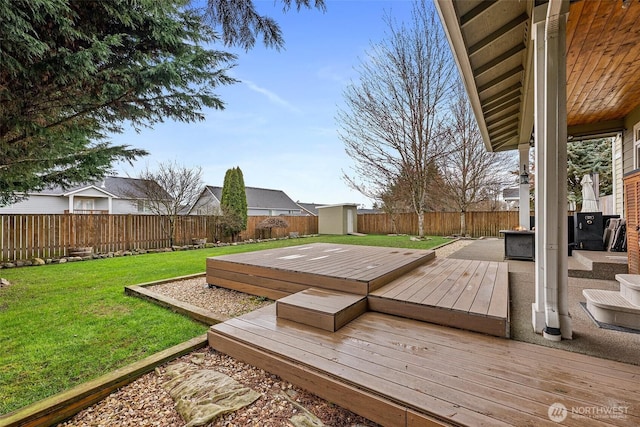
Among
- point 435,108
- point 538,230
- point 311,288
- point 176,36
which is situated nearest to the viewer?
point 538,230

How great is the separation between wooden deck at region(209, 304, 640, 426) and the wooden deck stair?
77 cm

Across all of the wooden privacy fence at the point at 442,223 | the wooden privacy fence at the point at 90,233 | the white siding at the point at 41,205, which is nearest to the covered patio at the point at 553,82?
the wooden privacy fence at the point at 442,223

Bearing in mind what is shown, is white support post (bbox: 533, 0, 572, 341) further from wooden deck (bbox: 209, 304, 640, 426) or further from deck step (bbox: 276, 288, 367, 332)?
deck step (bbox: 276, 288, 367, 332)

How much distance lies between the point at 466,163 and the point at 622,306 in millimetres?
12151

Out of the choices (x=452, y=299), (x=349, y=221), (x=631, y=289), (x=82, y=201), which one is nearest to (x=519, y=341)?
(x=452, y=299)

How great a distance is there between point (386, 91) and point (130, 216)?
10.6 metres

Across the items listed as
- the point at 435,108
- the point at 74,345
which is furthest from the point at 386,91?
the point at 74,345

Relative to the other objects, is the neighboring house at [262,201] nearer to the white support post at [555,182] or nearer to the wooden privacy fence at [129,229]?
the wooden privacy fence at [129,229]

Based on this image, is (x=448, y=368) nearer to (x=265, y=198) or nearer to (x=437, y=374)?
(x=437, y=374)

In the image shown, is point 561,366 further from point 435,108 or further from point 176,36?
point 435,108

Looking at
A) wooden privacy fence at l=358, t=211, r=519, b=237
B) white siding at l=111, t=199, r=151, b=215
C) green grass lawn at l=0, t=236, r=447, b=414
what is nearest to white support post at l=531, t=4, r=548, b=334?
green grass lawn at l=0, t=236, r=447, b=414

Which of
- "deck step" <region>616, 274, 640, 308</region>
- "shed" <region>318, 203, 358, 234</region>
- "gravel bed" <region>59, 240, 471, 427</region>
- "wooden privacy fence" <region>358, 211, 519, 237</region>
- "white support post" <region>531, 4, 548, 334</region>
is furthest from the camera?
"shed" <region>318, 203, 358, 234</region>

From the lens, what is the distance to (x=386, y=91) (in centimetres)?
1048

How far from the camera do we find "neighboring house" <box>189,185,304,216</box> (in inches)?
900
